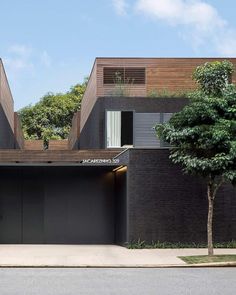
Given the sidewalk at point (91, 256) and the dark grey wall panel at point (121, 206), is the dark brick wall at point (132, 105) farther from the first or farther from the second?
the sidewalk at point (91, 256)

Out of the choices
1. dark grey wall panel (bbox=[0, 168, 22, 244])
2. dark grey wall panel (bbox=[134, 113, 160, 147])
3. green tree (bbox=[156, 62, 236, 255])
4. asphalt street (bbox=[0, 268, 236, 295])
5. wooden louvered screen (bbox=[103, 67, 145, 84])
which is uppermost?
wooden louvered screen (bbox=[103, 67, 145, 84])

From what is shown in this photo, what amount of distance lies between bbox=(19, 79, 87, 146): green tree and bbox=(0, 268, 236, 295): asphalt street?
50.6 meters

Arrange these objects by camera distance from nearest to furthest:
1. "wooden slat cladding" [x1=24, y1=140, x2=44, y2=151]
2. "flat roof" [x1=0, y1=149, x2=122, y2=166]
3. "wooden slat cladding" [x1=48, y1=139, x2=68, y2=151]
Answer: "flat roof" [x1=0, y1=149, x2=122, y2=166] → "wooden slat cladding" [x1=24, y1=140, x2=44, y2=151] → "wooden slat cladding" [x1=48, y1=139, x2=68, y2=151]

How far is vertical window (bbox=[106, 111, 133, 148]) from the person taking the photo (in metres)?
26.4

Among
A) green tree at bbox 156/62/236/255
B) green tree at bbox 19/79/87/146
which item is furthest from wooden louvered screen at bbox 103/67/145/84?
green tree at bbox 19/79/87/146

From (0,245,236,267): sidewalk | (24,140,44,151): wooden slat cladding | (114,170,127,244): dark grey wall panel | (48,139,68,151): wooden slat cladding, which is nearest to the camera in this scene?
(0,245,236,267): sidewalk

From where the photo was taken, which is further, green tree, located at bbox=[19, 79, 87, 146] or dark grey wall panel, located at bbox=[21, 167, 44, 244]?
green tree, located at bbox=[19, 79, 87, 146]

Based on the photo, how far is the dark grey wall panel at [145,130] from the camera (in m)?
26.0

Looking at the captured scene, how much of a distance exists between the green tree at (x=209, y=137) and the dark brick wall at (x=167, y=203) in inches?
83.4

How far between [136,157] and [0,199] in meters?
6.22

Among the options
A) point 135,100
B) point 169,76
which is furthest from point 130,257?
point 169,76

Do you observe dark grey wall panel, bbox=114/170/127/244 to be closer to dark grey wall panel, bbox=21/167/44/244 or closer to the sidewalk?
the sidewalk

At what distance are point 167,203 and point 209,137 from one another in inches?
164

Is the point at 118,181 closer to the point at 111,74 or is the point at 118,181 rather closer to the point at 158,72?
the point at 111,74
